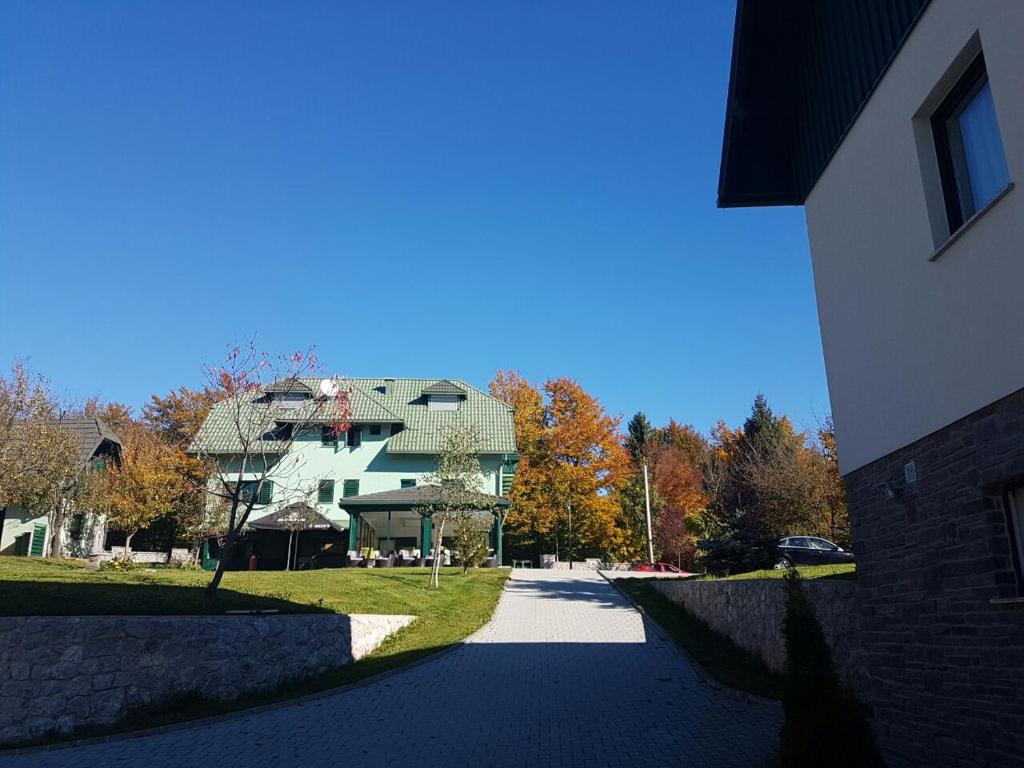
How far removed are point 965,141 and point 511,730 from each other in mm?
8154

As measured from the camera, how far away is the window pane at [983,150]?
5.64 meters

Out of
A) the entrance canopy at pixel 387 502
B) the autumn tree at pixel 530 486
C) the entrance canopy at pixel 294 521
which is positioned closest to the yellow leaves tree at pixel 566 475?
the autumn tree at pixel 530 486

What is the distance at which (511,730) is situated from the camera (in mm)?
9312

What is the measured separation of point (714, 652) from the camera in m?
13.3

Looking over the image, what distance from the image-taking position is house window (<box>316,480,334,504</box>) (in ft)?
119

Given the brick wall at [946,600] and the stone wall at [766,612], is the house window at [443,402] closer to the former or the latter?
the stone wall at [766,612]

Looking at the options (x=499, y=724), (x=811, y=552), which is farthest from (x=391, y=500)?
(x=499, y=724)

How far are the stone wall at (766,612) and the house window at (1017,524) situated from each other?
282 cm

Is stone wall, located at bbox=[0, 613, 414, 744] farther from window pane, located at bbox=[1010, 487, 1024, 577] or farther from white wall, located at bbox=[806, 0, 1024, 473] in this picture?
window pane, located at bbox=[1010, 487, 1024, 577]

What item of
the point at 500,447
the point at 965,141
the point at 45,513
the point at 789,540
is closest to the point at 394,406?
the point at 500,447

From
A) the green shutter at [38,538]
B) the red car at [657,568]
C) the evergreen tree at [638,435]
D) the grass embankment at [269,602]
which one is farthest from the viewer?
the evergreen tree at [638,435]

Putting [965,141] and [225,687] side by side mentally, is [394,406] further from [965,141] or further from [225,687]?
[965,141]

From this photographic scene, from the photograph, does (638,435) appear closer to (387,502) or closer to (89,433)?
(387,502)

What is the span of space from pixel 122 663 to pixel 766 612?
9.31 m
